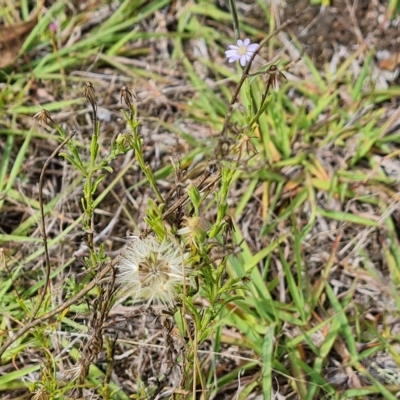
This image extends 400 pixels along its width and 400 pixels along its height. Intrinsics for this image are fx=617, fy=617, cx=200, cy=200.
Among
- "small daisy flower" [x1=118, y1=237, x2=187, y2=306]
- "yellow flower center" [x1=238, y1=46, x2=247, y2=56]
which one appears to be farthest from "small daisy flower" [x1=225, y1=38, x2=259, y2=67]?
"small daisy flower" [x1=118, y1=237, x2=187, y2=306]

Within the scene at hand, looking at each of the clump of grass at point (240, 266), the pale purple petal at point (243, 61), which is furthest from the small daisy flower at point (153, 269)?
the pale purple petal at point (243, 61)

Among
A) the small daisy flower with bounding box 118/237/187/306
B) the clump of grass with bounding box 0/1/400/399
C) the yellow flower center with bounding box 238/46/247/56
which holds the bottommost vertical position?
the clump of grass with bounding box 0/1/400/399

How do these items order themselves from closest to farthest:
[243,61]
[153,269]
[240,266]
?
[153,269] → [243,61] → [240,266]

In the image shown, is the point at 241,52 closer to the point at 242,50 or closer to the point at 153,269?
the point at 242,50

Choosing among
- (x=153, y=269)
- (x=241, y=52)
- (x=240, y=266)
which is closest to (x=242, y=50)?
(x=241, y=52)

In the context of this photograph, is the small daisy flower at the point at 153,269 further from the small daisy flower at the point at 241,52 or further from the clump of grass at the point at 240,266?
the small daisy flower at the point at 241,52

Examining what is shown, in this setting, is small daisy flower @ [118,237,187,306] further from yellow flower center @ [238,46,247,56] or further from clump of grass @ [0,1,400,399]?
yellow flower center @ [238,46,247,56]

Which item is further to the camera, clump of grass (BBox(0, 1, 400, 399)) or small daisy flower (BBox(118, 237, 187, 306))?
clump of grass (BBox(0, 1, 400, 399))

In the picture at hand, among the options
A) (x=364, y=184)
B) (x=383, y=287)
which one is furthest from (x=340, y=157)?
(x=383, y=287)
